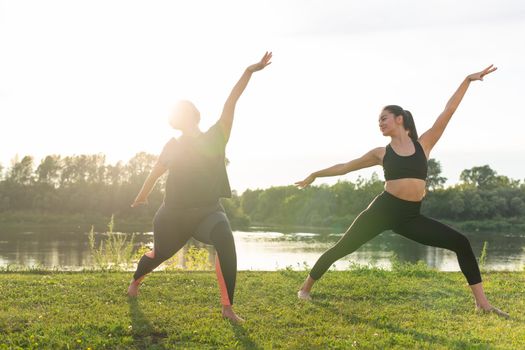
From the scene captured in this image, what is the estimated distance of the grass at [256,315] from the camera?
4645 millimetres

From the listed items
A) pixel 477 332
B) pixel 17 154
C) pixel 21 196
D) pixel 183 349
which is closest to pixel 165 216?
pixel 183 349

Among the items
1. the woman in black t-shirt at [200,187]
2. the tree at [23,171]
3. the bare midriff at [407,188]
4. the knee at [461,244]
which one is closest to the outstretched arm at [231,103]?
the woman in black t-shirt at [200,187]

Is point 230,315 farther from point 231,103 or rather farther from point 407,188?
point 407,188

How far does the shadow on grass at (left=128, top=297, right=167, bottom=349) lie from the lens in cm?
457

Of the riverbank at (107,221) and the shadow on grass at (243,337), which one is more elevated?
the riverbank at (107,221)

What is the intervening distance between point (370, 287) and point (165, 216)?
3119 millimetres

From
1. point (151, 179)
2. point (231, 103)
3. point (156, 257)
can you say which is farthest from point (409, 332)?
point (151, 179)

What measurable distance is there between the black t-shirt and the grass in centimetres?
115

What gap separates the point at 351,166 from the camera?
6047 millimetres

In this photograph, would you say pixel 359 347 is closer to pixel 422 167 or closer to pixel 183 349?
pixel 183 349

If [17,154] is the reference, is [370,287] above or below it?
below

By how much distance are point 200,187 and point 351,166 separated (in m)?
1.65

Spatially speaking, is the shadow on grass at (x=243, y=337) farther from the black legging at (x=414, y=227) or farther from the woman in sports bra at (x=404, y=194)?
the black legging at (x=414, y=227)

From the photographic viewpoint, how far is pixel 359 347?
4.51 m
